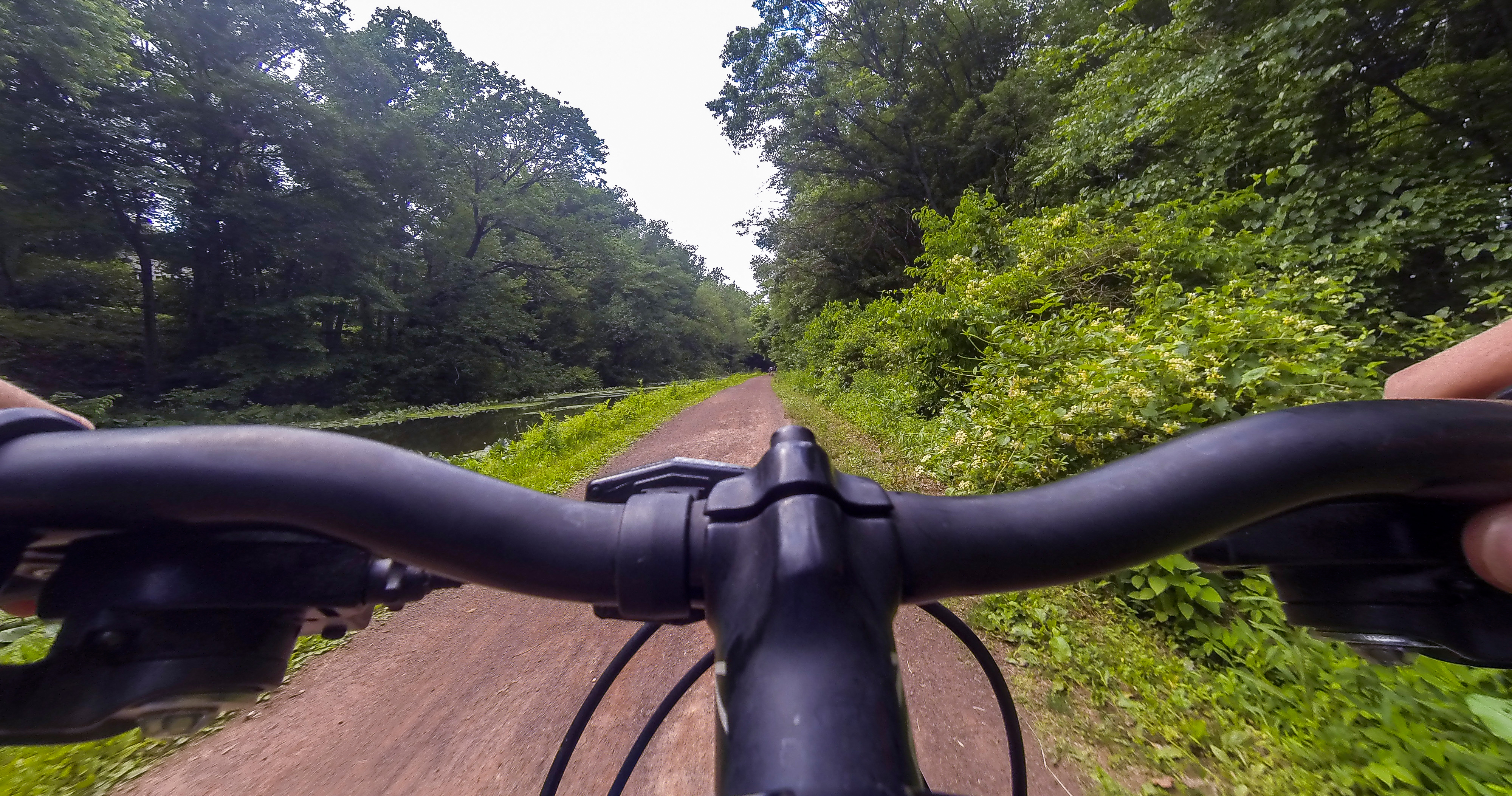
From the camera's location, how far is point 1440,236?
4.41 metres

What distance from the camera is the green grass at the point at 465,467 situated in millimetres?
1886

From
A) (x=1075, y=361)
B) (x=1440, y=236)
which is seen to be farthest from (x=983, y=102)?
(x=1075, y=361)

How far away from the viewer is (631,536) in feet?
1.34

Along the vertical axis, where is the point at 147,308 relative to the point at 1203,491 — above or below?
above

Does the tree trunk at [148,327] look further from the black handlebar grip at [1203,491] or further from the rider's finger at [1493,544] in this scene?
the rider's finger at [1493,544]

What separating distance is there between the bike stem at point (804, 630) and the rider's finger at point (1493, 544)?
0.50m

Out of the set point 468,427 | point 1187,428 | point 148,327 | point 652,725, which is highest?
point 148,327

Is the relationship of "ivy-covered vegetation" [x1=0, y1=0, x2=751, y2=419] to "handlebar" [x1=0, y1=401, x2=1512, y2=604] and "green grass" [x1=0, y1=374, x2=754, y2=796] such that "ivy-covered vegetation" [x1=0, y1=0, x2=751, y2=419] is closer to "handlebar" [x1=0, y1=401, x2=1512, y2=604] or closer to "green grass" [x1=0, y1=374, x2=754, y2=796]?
"green grass" [x1=0, y1=374, x2=754, y2=796]

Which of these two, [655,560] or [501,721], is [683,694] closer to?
[655,560]

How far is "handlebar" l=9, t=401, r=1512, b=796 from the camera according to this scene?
357 mm

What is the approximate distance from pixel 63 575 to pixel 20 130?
22.7 metres

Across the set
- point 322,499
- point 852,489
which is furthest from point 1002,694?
point 322,499

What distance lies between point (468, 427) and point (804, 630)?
15.8 m

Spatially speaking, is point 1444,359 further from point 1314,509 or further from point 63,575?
point 63,575
